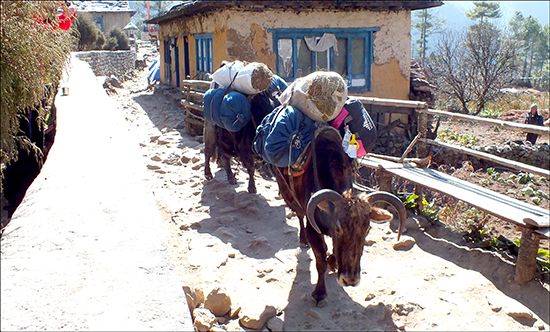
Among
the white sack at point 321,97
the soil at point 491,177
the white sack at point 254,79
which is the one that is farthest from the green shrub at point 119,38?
the white sack at point 321,97

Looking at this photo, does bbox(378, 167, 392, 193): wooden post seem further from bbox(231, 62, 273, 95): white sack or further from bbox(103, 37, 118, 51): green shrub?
bbox(103, 37, 118, 51): green shrub

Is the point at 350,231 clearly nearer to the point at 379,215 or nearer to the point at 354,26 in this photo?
the point at 379,215

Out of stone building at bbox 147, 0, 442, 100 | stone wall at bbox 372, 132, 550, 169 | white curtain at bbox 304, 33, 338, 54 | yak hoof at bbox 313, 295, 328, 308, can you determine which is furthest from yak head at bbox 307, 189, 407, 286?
white curtain at bbox 304, 33, 338, 54

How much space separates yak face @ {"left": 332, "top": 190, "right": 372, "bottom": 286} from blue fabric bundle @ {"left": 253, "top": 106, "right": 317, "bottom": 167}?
90 cm

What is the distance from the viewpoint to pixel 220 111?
226 inches

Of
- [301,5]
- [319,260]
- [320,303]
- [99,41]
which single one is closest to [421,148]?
[319,260]

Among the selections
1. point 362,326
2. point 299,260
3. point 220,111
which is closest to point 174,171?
point 220,111

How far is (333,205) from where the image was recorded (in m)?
3.50

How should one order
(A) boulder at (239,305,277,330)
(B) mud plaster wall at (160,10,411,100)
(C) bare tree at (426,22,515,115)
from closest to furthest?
(A) boulder at (239,305,277,330), (B) mud plaster wall at (160,10,411,100), (C) bare tree at (426,22,515,115)

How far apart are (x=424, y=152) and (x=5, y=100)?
4.84m

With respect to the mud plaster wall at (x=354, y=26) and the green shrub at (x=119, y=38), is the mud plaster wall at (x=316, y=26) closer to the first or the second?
the mud plaster wall at (x=354, y=26)

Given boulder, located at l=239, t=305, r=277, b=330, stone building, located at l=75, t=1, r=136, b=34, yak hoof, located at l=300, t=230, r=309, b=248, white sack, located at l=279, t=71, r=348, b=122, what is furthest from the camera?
stone building, located at l=75, t=1, r=136, b=34

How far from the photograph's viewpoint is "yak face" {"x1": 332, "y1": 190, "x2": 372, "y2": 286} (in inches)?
127

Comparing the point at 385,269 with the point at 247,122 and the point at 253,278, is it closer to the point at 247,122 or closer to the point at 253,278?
the point at 253,278
